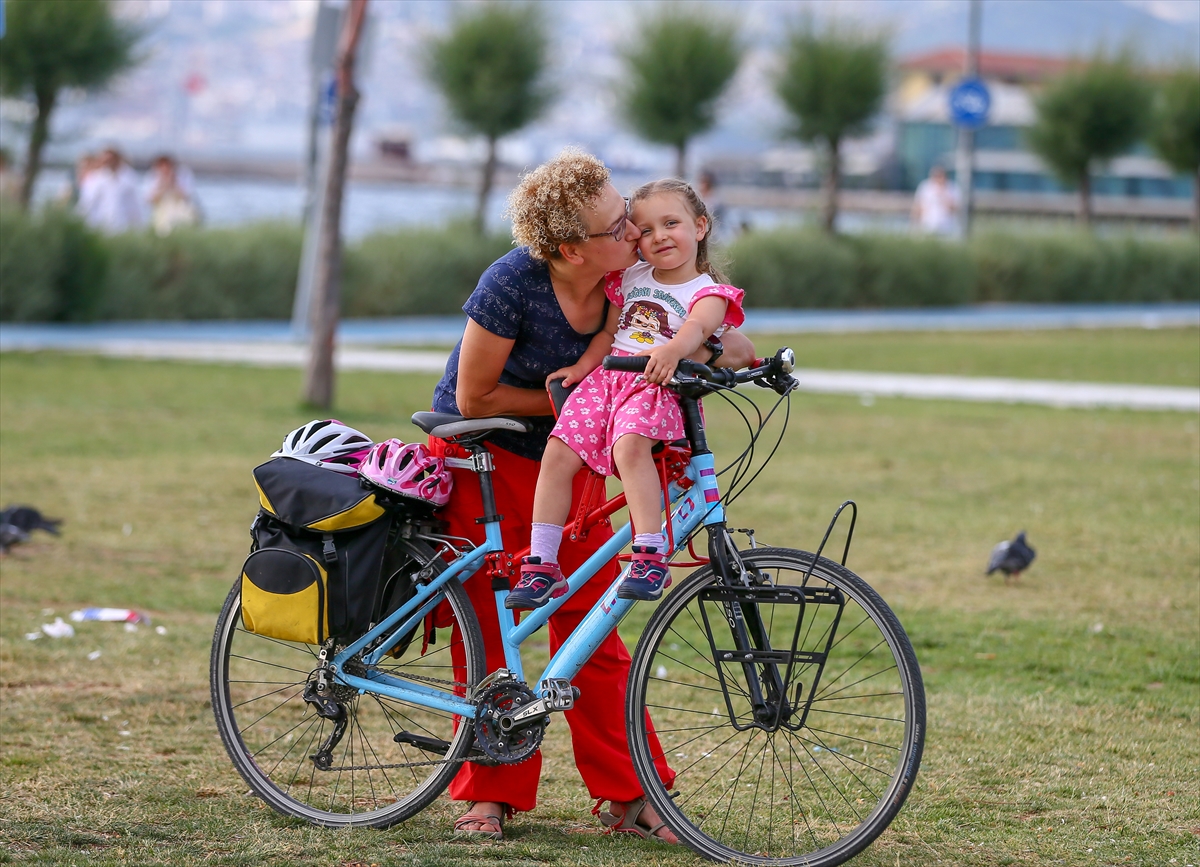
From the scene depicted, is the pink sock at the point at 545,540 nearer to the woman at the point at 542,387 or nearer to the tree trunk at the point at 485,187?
the woman at the point at 542,387

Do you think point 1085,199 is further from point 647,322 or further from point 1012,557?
point 647,322

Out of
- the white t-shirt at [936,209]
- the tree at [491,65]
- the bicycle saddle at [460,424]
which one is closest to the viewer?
the bicycle saddle at [460,424]

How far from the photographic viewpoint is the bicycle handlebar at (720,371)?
355 cm

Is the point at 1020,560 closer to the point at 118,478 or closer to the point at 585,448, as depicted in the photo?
the point at 585,448

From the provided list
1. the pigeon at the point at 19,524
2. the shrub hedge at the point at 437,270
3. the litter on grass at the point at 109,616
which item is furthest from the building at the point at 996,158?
the litter on grass at the point at 109,616

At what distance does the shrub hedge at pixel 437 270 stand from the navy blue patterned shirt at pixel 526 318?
14.7m

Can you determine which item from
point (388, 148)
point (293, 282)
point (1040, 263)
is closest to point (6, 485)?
point (293, 282)

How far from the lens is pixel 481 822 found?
408cm

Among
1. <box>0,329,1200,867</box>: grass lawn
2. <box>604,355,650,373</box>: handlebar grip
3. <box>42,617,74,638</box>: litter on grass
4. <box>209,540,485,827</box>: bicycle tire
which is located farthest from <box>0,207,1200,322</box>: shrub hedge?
<box>604,355,650,373</box>: handlebar grip

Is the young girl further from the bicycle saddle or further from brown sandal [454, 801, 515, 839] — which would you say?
brown sandal [454, 801, 515, 839]

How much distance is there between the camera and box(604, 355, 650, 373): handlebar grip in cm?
355

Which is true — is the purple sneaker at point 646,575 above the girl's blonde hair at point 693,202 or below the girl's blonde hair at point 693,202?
below

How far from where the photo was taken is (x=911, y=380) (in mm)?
15812

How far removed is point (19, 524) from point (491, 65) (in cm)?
2014
